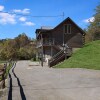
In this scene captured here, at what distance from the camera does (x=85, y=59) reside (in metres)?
43.5

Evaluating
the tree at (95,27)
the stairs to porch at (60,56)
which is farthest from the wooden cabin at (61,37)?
the tree at (95,27)

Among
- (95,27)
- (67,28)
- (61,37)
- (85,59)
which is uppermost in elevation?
(95,27)

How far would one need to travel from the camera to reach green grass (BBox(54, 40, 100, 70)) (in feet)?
127

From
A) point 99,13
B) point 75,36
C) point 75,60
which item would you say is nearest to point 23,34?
point 99,13

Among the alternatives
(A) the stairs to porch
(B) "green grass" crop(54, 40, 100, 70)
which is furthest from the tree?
(A) the stairs to porch

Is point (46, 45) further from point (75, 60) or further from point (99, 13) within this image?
point (99, 13)

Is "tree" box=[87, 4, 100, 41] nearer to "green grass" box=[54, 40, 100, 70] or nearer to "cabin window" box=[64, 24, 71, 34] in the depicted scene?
"cabin window" box=[64, 24, 71, 34]

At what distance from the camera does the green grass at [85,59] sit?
38.8 m

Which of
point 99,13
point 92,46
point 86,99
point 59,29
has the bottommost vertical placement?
point 86,99

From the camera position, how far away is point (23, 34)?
447 feet

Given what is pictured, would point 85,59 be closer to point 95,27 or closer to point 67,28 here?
point 67,28

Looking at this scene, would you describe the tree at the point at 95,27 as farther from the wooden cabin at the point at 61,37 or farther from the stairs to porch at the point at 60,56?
the stairs to porch at the point at 60,56

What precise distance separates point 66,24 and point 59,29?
1808 mm

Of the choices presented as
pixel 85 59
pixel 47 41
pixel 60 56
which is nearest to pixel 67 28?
pixel 47 41
